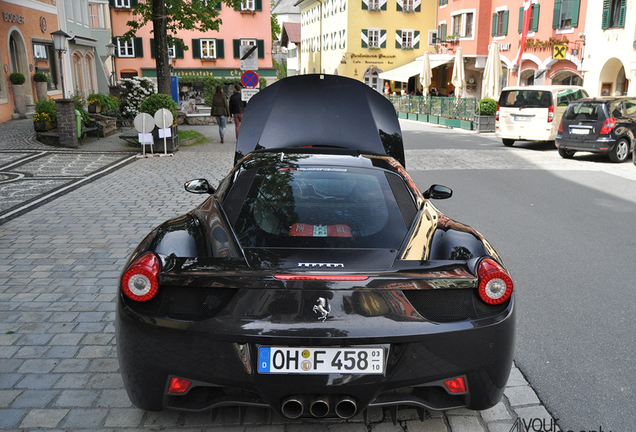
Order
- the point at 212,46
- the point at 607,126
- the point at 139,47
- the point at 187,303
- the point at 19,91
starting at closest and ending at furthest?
the point at 187,303 < the point at 607,126 < the point at 19,91 < the point at 212,46 < the point at 139,47

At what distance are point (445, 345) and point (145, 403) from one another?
146cm

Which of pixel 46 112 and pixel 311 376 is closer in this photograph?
pixel 311 376

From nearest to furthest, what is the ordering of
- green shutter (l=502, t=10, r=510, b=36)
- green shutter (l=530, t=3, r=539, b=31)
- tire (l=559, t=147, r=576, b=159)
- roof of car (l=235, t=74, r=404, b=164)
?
roof of car (l=235, t=74, r=404, b=164) < tire (l=559, t=147, r=576, b=159) < green shutter (l=530, t=3, r=539, b=31) < green shutter (l=502, t=10, r=510, b=36)

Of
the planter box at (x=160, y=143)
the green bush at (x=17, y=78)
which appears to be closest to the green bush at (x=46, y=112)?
the planter box at (x=160, y=143)

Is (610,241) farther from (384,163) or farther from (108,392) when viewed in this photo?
(108,392)

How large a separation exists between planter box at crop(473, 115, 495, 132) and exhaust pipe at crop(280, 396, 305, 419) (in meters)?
23.8

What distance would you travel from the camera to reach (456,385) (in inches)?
111

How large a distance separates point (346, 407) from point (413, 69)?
4778 cm

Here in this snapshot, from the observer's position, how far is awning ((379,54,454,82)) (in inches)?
1720

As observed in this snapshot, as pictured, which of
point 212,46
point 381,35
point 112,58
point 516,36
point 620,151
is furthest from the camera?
point 381,35

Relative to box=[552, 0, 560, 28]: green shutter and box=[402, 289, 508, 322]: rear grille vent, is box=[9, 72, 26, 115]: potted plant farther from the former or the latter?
box=[552, 0, 560, 28]: green shutter

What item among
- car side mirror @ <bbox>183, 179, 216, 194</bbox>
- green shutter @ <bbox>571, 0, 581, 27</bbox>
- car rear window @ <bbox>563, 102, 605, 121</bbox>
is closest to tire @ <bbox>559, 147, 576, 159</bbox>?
car rear window @ <bbox>563, 102, 605, 121</bbox>

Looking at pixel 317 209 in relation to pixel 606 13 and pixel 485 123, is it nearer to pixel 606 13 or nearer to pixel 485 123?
pixel 485 123

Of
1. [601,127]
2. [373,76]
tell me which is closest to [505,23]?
[373,76]
